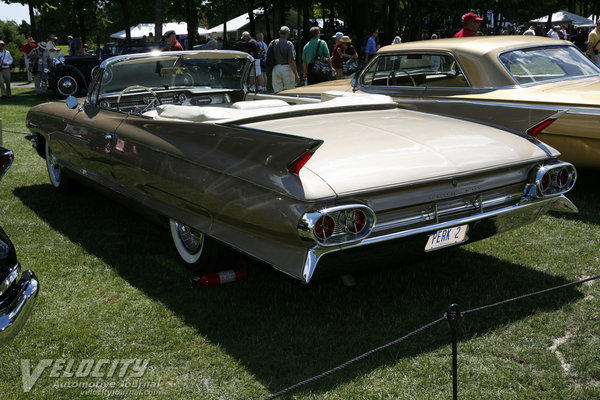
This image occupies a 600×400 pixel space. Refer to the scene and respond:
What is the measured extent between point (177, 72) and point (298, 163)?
2973 mm

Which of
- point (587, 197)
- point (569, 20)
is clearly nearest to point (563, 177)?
point (587, 197)

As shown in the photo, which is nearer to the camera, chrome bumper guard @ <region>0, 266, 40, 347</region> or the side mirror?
chrome bumper guard @ <region>0, 266, 40, 347</region>

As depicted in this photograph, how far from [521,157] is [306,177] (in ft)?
4.70

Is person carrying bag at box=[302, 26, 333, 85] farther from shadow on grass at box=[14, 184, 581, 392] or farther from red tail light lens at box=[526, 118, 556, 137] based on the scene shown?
red tail light lens at box=[526, 118, 556, 137]

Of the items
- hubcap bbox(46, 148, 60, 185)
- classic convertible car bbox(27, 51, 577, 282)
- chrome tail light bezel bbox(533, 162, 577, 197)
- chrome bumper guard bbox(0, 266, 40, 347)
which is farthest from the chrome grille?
hubcap bbox(46, 148, 60, 185)

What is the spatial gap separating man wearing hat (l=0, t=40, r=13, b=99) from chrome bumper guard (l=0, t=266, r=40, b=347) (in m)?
15.4

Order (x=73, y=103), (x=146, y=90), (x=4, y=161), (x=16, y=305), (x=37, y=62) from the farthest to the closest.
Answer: (x=37, y=62), (x=146, y=90), (x=73, y=103), (x=4, y=161), (x=16, y=305)

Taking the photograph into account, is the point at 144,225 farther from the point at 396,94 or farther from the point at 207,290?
the point at 396,94

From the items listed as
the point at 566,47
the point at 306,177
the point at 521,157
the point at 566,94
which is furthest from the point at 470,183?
the point at 566,47

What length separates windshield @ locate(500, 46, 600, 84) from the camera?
6387 millimetres

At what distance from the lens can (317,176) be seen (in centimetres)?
323

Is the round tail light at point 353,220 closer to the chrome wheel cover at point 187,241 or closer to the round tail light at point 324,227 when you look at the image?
the round tail light at point 324,227

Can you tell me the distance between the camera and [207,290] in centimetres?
416

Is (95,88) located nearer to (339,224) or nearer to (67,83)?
(339,224)
